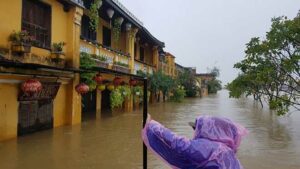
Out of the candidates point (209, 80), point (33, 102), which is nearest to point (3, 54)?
point (33, 102)

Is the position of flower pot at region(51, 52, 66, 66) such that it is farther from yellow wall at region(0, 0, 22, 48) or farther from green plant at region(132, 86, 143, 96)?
green plant at region(132, 86, 143, 96)

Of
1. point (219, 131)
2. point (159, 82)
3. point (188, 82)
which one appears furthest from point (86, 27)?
point (188, 82)

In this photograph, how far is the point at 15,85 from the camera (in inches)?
428

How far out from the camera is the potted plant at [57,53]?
12.5 meters

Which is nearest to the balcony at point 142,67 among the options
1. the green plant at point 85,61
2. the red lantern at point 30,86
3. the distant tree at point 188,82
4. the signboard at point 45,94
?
the green plant at point 85,61

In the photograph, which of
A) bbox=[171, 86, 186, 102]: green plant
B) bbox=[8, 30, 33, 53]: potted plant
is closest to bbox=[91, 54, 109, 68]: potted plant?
bbox=[8, 30, 33, 53]: potted plant

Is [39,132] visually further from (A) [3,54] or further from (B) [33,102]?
(A) [3,54]

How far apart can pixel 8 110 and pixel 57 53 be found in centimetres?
280

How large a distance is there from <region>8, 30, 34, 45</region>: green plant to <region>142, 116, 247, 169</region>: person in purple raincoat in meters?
8.25

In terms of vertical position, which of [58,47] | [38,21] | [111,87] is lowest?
[111,87]

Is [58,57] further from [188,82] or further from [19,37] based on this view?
[188,82]

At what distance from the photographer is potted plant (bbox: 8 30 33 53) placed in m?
10.3

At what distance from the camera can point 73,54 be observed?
13.6 meters

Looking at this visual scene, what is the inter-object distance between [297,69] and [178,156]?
10.4 meters
